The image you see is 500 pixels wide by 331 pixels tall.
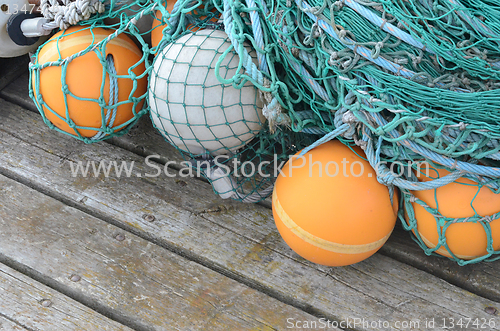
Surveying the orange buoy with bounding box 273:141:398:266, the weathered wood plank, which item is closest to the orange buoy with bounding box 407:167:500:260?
the orange buoy with bounding box 273:141:398:266

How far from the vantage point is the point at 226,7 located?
1.51 metres

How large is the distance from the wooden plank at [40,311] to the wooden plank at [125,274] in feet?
0.06

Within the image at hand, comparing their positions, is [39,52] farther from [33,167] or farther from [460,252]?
[460,252]

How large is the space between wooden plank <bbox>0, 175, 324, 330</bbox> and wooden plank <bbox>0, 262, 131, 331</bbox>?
19 millimetres

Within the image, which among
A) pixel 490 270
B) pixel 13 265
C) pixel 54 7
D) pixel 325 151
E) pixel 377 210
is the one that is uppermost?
pixel 54 7

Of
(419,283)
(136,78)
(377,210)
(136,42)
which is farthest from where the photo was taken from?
(136,42)

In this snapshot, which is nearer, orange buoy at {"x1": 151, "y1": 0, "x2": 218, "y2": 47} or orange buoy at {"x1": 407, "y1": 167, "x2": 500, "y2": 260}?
orange buoy at {"x1": 407, "y1": 167, "x2": 500, "y2": 260}

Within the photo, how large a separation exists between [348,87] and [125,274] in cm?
99

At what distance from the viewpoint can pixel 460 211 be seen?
1.41 metres

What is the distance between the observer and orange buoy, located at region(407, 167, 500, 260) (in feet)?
4.58

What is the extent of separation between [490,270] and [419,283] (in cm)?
26

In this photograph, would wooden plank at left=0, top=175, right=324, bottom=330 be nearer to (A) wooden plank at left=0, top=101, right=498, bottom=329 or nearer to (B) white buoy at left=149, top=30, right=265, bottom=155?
(A) wooden plank at left=0, top=101, right=498, bottom=329

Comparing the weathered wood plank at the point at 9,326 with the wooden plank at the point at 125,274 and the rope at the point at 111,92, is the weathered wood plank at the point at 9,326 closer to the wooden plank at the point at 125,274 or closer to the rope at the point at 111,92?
the wooden plank at the point at 125,274

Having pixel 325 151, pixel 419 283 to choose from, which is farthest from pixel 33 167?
pixel 419 283
